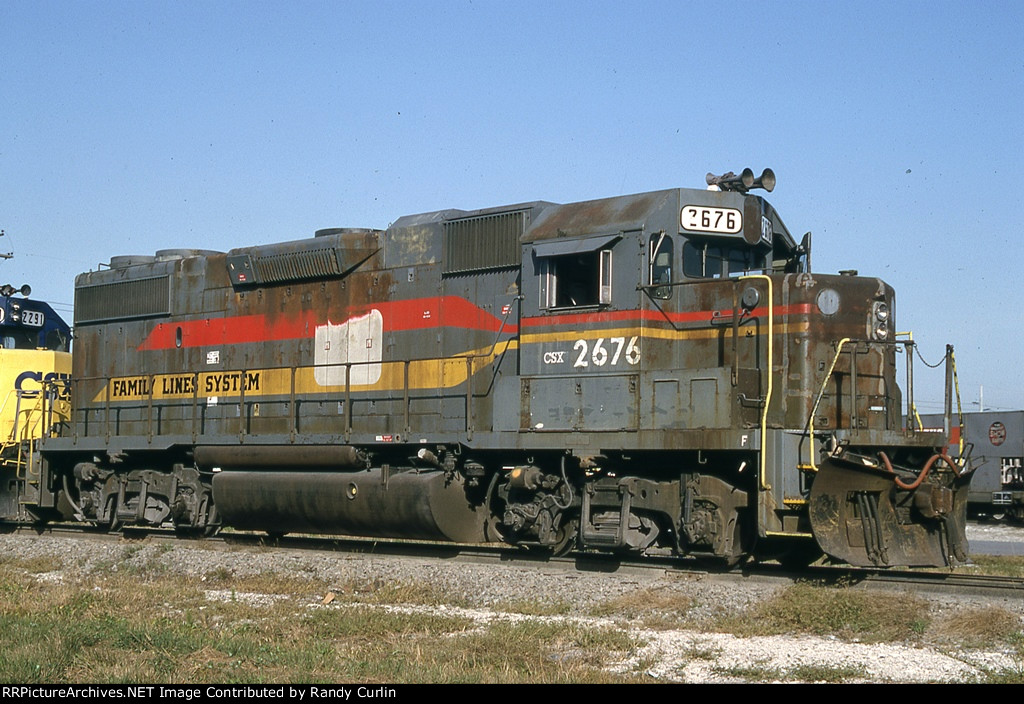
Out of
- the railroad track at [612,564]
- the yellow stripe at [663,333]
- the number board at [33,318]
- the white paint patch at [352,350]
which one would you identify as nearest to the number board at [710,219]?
the yellow stripe at [663,333]

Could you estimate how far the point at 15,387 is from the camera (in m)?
17.4

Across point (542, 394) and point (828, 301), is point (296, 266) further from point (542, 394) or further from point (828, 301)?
point (828, 301)

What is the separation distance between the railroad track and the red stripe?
2495mm

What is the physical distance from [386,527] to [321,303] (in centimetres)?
296

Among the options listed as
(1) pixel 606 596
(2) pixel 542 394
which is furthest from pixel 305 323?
(1) pixel 606 596

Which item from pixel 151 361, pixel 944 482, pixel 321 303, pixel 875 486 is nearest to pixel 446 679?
pixel 875 486

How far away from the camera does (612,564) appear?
11.3 meters

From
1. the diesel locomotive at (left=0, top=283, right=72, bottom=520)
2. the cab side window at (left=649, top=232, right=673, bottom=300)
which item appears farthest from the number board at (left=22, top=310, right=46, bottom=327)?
the cab side window at (left=649, top=232, right=673, bottom=300)

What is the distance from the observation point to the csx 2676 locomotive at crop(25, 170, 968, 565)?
1045 centimetres

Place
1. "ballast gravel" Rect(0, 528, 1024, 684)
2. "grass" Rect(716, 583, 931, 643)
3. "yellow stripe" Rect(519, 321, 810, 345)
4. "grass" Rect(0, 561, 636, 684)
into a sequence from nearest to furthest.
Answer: "grass" Rect(0, 561, 636, 684)
"ballast gravel" Rect(0, 528, 1024, 684)
"grass" Rect(716, 583, 931, 643)
"yellow stripe" Rect(519, 321, 810, 345)

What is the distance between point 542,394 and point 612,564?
6.11 feet

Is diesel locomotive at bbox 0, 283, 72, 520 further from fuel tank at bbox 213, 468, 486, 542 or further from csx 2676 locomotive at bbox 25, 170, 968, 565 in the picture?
fuel tank at bbox 213, 468, 486, 542

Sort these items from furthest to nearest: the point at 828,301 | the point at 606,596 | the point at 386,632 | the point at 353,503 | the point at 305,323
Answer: the point at 305,323, the point at 353,503, the point at 828,301, the point at 606,596, the point at 386,632

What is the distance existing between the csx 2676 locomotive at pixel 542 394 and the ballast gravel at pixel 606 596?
2.32ft
